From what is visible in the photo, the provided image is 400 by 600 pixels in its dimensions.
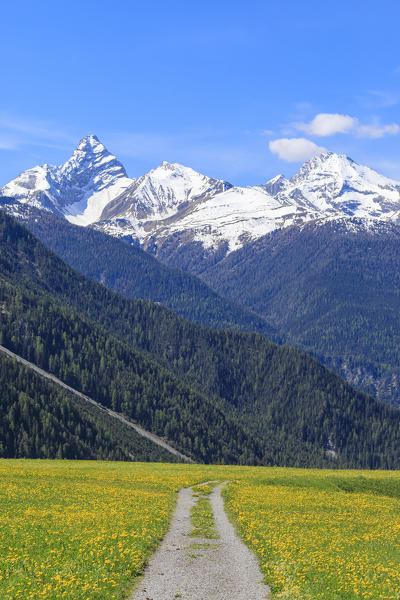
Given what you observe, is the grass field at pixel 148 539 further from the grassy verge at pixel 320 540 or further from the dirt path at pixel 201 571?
the dirt path at pixel 201 571

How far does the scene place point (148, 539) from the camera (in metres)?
40.7

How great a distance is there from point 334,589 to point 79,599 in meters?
12.4

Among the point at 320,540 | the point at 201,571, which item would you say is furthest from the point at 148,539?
the point at 320,540

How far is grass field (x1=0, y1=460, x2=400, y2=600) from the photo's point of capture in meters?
30.5

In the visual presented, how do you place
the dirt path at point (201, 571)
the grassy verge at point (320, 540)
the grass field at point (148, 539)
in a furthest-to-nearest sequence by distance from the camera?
the grassy verge at point (320, 540)
the dirt path at point (201, 571)
the grass field at point (148, 539)

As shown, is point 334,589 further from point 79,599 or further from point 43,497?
point 43,497

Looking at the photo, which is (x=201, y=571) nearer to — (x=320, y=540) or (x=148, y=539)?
(x=148, y=539)

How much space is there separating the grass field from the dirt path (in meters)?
0.85

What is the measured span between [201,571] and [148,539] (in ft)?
21.7

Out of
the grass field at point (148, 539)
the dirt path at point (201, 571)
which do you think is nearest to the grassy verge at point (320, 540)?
the grass field at point (148, 539)

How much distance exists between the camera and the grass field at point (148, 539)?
30.5 metres

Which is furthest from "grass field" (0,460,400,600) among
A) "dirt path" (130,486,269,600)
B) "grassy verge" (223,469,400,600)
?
"dirt path" (130,486,269,600)

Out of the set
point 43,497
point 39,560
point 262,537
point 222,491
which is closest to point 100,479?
point 222,491

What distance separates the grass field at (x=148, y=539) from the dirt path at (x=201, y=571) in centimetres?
85
